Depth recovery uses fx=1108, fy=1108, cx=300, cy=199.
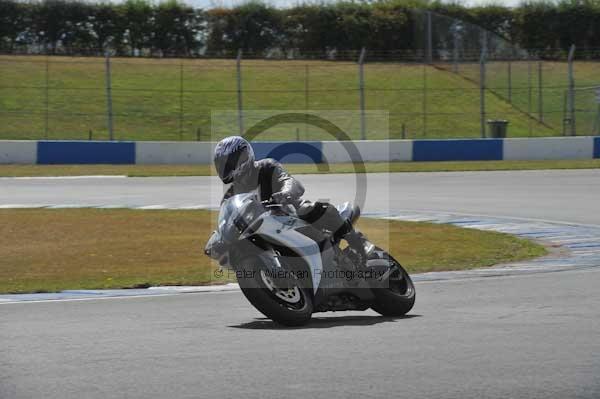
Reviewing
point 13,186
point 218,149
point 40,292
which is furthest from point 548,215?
point 13,186

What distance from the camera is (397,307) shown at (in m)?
7.88

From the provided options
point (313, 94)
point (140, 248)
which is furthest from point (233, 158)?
point (313, 94)

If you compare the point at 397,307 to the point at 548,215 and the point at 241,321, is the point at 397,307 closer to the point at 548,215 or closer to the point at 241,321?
the point at 241,321

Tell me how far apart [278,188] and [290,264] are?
552mm

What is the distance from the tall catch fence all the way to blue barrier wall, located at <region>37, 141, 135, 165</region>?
4821 millimetres

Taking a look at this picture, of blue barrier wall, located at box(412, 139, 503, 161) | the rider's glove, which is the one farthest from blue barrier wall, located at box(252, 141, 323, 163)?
the rider's glove

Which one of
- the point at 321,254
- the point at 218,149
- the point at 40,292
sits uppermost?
the point at 218,149

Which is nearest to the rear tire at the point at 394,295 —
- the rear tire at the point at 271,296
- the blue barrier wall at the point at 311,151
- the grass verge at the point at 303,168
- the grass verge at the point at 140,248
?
the rear tire at the point at 271,296

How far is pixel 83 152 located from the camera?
2797cm

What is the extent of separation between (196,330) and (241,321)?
513 millimetres

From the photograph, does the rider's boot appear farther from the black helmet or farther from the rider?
the black helmet

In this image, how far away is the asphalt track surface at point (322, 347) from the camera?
548cm

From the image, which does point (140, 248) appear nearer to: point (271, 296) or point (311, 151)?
point (271, 296)

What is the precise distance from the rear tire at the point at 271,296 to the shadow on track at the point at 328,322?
0.36 feet
